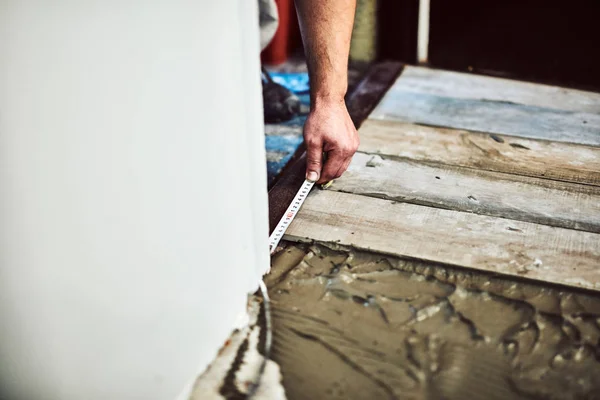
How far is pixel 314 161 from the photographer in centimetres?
149

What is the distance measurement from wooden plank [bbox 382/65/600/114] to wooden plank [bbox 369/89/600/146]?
0.06 metres

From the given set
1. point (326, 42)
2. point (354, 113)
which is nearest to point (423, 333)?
point (326, 42)

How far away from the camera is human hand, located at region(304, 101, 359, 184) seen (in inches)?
57.8

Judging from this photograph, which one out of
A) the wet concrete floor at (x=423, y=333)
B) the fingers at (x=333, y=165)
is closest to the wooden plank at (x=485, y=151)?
the fingers at (x=333, y=165)

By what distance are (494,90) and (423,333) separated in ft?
4.82

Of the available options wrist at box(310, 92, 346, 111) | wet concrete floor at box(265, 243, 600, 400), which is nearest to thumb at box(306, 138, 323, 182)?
wrist at box(310, 92, 346, 111)

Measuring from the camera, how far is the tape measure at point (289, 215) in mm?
1337

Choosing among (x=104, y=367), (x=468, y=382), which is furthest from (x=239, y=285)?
(x=468, y=382)

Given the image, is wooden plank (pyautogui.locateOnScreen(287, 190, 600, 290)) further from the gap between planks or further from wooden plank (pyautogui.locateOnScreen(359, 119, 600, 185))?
the gap between planks

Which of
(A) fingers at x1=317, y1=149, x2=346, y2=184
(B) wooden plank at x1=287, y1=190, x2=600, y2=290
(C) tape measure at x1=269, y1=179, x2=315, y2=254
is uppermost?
(A) fingers at x1=317, y1=149, x2=346, y2=184

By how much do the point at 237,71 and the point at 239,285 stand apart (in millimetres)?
395

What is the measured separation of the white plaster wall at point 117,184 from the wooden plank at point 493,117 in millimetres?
1136

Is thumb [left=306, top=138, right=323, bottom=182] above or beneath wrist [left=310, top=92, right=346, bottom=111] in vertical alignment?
beneath

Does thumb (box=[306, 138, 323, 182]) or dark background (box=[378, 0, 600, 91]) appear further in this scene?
dark background (box=[378, 0, 600, 91])
